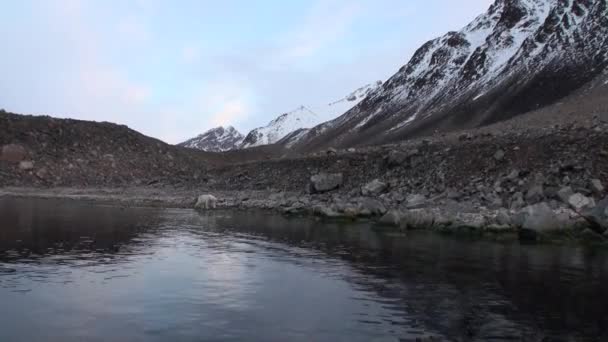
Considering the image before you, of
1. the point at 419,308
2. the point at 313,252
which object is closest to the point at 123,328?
the point at 419,308

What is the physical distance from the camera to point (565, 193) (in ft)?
110

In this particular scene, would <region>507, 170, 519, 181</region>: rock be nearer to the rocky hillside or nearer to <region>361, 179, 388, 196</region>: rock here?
<region>361, 179, 388, 196</region>: rock

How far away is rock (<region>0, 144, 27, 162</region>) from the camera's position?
7831cm

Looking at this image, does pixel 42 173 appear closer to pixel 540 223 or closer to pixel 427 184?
pixel 427 184

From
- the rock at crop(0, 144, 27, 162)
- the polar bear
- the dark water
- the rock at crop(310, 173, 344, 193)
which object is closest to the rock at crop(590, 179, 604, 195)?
the dark water

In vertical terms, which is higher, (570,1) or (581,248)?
(570,1)

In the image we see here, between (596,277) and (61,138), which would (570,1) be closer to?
(61,138)

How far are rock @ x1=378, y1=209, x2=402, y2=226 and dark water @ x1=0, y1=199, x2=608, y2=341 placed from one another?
5.32 m

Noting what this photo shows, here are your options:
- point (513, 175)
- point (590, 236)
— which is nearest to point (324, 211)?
point (513, 175)

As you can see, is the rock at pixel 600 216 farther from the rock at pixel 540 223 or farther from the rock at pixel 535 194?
the rock at pixel 535 194

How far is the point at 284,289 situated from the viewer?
1719 centimetres

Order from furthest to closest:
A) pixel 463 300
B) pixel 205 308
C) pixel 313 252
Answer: pixel 313 252 → pixel 463 300 → pixel 205 308

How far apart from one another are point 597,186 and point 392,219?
12.7 metres

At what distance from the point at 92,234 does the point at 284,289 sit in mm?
15869
